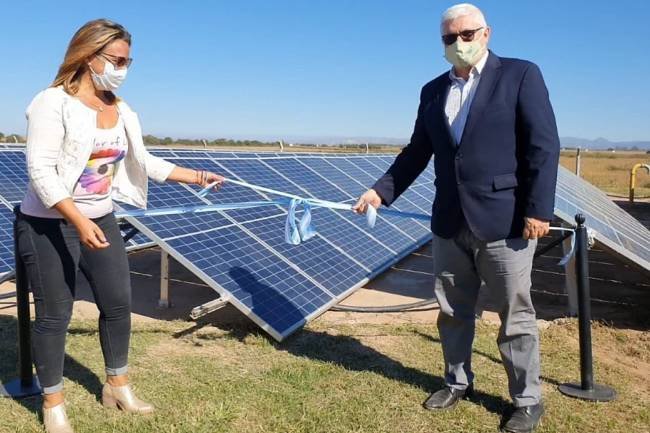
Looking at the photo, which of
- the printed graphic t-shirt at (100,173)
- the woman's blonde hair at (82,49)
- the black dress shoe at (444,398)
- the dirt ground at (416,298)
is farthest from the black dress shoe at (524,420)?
the woman's blonde hair at (82,49)

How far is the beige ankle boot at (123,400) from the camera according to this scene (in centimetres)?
334

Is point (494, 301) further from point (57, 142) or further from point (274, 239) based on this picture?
point (274, 239)

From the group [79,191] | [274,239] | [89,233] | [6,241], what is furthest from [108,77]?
[6,241]

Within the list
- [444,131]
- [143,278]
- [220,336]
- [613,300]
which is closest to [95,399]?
[220,336]

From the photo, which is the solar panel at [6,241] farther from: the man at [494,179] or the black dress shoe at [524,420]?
the black dress shoe at [524,420]

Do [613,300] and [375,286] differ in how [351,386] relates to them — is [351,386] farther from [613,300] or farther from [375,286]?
[613,300]

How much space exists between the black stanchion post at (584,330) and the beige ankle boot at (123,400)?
251 cm

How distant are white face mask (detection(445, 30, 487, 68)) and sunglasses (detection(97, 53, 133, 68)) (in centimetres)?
158

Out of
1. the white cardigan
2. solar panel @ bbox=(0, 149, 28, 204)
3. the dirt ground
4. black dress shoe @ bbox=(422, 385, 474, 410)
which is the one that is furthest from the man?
solar panel @ bbox=(0, 149, 28, 204)

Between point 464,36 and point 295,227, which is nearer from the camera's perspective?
point 464,36

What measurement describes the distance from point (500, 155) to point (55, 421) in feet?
8.43

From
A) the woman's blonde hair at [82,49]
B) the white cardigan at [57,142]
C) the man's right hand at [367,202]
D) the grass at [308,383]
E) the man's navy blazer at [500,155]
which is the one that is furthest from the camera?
the man's right hand at [367,202]

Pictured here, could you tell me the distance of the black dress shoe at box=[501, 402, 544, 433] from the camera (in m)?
3.25

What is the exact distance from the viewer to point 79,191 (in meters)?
2.89
